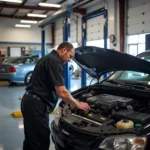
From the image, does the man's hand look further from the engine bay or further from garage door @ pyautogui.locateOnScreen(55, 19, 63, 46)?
garage door @ pyautogui.locateOnScreen(55, 19, 63, 46)

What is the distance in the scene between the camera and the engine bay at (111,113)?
7.03ft

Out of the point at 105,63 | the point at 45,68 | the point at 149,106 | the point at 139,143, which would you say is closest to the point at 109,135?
the point at 139,143

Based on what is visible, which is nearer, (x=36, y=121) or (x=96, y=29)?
(x=36, y=121)

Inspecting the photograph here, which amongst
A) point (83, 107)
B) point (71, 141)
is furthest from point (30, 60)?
point (71, 141)

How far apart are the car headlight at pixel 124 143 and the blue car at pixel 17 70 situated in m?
8.19

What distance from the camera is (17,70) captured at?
384 inches

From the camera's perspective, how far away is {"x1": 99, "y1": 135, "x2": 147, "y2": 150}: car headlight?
1892 mm

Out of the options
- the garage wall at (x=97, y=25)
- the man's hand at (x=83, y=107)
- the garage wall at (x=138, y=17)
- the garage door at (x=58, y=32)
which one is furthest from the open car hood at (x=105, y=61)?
the garage door at (x=58, y=32)

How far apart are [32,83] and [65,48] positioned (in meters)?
0.56

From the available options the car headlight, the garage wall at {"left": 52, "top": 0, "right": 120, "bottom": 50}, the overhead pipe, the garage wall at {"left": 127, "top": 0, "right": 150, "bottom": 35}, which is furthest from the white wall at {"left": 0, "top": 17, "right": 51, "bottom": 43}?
the car headlight

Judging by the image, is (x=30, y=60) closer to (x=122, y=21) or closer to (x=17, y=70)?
(x=17, y=70)

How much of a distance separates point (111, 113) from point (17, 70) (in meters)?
7.83

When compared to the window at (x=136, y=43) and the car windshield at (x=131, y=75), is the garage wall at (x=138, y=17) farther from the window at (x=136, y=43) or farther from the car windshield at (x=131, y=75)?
the car windshield at (x=131, y=75)

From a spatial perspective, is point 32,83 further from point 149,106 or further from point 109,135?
point 149,106
